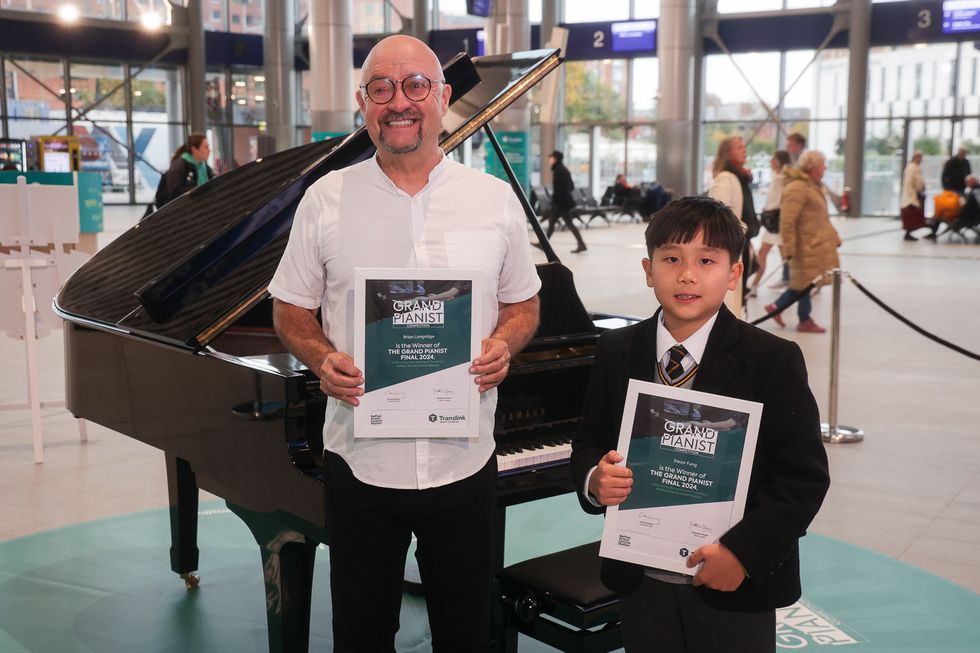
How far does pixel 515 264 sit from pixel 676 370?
1.72ft

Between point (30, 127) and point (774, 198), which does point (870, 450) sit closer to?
point (774, 198)

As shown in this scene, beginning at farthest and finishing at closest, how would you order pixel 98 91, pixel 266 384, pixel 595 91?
1. pixel 595 91
2. pixel 98 91
3. pixel 266 384

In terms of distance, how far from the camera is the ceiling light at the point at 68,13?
76.0 feet

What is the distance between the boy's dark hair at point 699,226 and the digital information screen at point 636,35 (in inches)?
952

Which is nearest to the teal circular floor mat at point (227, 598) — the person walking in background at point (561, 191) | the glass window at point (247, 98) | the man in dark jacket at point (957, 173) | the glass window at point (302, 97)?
the person walking in background at point (561, 191)

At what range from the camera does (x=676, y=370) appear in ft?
5.95

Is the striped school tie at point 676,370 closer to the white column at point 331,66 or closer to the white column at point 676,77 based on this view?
the white column at point 331,66

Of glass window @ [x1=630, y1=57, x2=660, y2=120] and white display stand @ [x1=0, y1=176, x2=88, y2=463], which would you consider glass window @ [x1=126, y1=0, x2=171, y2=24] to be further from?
white display stand @ [x1=0, y1=176, x2=88, y2=463]

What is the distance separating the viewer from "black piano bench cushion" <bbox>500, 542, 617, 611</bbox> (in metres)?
2.47

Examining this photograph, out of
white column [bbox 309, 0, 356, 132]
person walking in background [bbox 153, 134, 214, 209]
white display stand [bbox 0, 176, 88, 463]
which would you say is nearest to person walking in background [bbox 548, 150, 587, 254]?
person walking in background [bbox 153, 134, 214, 209]

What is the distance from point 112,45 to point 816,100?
17058 mm

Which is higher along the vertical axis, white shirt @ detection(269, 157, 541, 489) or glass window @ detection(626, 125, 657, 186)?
glass window @ detection(626, 125, 657, 186)

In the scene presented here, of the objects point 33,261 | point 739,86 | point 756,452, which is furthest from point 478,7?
point 756,452

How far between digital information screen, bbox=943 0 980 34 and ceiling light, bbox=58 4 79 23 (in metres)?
19.1
